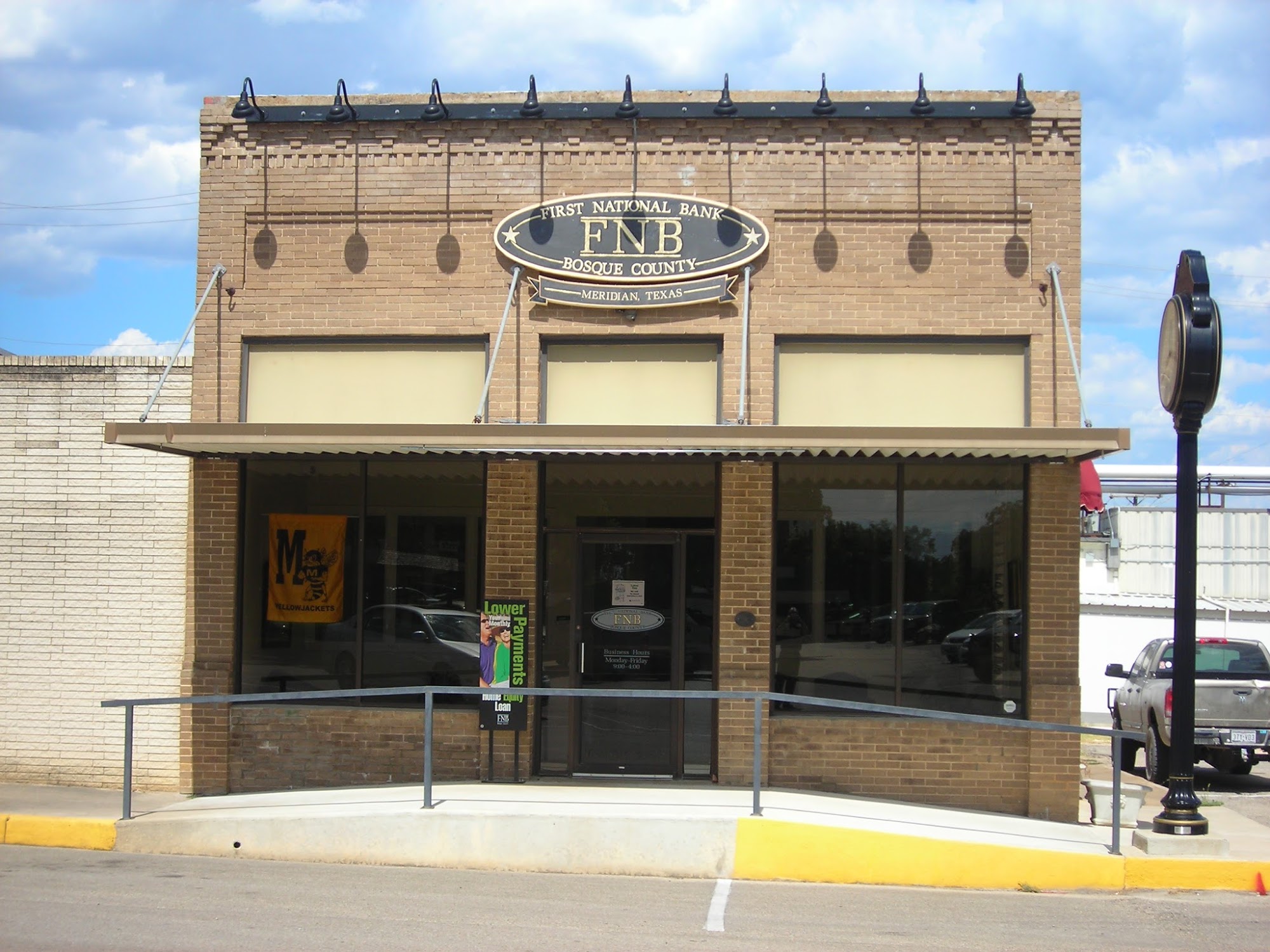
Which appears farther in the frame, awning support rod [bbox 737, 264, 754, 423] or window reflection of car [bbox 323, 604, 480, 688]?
window reflection of car [bbox 323, 604, 480, 688]

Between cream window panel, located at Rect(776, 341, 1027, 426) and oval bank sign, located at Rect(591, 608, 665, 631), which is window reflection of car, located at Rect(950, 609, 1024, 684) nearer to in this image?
cream window panel, located at Rect(776, 341, 1027, 426)

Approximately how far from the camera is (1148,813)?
38.2 ft

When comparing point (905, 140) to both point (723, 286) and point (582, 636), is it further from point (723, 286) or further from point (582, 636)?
point (582, 636)

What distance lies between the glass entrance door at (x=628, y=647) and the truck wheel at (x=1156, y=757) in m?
6.56

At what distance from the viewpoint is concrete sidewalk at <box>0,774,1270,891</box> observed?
8977 millimetres

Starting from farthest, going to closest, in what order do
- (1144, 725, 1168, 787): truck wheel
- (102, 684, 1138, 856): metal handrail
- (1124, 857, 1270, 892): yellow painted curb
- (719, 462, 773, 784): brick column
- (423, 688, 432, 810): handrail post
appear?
(1144, 725, 1168, 787): truck wheel
(719, 462, 773, 784): brick column
(423, 688, 432, 810): handrail post
(102, 684, 1138, 856): metal handrail
(1124, 857, 1270, 892): yellow painted curb

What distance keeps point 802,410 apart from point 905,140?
106 inches

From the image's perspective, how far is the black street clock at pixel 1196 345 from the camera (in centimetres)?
933

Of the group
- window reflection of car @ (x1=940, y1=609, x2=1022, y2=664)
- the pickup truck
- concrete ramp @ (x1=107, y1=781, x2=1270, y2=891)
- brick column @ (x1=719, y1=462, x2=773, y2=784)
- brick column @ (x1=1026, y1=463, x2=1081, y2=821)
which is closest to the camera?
concrete ramp @ (x1=107, y1=781, x2=1270, y2=891)

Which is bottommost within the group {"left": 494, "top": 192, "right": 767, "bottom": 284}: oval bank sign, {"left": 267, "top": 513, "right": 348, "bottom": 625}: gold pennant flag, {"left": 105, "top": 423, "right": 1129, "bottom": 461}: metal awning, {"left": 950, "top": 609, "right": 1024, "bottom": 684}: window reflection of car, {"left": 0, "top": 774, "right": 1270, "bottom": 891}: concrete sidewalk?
{"left": 0, "top": 774, "right": 1270, "bottom": 891}: concrete sidewalk

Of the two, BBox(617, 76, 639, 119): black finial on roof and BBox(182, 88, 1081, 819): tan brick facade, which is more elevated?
BBox(617, 76, 639, 119): black finial on roof

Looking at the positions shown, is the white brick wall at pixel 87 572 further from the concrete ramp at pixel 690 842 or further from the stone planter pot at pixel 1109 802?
the stone planter pot at pixel 1109 802

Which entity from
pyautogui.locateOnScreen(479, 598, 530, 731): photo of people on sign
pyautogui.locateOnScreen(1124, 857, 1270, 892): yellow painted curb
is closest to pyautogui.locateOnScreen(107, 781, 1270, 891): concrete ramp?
pyautogui.locateOnScreen(1124, 857, 1270, 892): yellow painted curb

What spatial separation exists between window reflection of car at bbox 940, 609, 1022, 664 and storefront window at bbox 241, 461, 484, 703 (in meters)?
4.32
